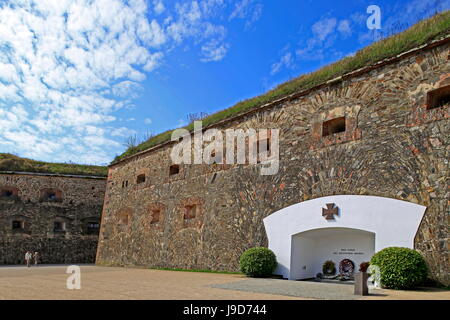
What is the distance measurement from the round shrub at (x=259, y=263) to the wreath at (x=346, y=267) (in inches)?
62.5

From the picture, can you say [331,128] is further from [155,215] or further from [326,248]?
[155,215]

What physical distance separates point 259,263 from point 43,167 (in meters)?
17.2

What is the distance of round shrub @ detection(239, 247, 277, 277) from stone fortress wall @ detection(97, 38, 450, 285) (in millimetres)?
897

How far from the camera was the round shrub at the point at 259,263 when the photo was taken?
379 inches

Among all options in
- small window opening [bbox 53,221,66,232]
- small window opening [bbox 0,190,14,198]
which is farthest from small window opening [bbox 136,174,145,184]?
small window opening [bbox 0,190,14,198]

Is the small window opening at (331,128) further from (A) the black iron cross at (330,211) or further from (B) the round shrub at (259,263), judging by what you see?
(B) the round shrub at (259,263)

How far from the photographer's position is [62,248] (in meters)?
21.1

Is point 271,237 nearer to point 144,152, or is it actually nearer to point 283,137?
point 283,137

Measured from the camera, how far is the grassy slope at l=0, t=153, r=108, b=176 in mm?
21766

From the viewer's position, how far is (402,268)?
6996mm

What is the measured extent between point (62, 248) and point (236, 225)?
43.9ft

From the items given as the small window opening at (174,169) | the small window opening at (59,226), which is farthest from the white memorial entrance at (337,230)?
the small window opening at (59,226)

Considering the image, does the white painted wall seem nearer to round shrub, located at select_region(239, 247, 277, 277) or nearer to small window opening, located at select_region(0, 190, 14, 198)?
round shrub, located at select_region(239, 247, 277, 277)

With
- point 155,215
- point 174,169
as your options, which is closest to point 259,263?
point 174,169
